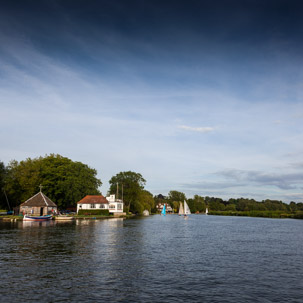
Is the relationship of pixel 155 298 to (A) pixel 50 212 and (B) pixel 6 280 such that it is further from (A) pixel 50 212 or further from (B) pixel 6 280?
(A) pixel 50 212

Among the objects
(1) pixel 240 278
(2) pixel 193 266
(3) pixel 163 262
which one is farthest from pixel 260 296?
(3) pixel 163 262

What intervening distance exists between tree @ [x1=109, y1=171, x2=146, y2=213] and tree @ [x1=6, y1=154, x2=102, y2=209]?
35.4 meters

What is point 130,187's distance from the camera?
488 feet

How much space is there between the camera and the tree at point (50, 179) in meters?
100

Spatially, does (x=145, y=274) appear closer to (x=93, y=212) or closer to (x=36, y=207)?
(x=36, y=207)

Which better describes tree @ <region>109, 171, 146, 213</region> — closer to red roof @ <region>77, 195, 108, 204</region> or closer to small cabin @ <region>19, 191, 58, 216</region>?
red roof @ <region>77, 195, 108, 204</region>

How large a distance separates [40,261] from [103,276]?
7.73 meters

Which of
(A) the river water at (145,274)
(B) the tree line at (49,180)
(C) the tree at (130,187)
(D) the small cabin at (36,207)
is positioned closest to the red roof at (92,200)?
(B) the tree line at (49,180)

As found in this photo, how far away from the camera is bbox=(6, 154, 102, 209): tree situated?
10006 centimetres

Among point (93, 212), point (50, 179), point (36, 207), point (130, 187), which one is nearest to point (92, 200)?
point (93, 212)

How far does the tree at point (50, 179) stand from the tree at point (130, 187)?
35.4 meters

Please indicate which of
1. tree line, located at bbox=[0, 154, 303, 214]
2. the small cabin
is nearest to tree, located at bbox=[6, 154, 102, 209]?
tree line, located at bbox=[0, 154, 303, 214]

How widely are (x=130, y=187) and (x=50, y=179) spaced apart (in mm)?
52933

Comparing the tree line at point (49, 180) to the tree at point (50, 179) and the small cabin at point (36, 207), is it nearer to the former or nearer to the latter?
the tree at point (50, 179)
